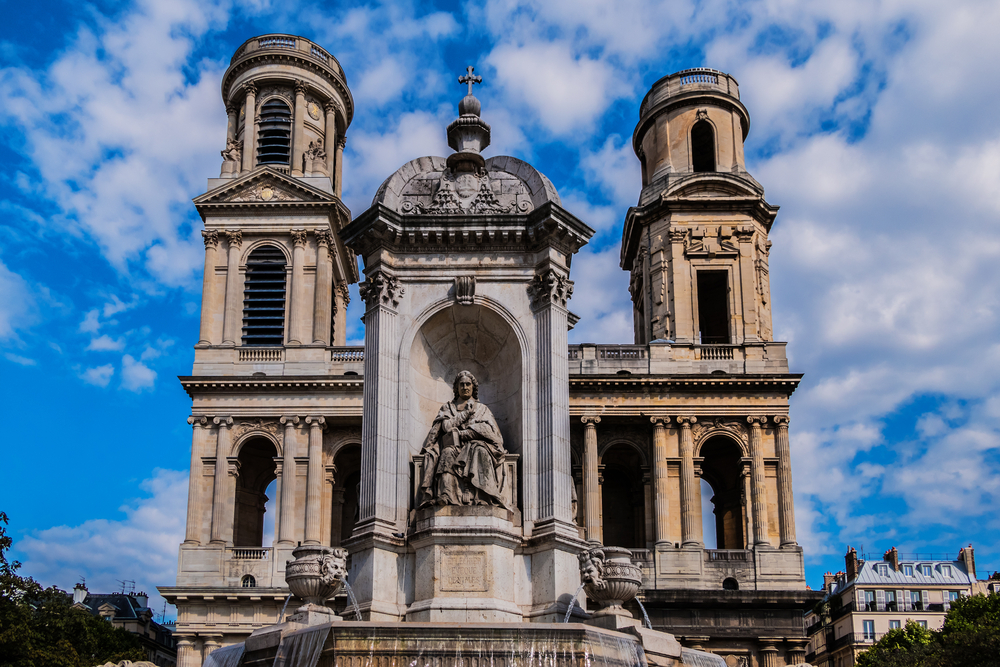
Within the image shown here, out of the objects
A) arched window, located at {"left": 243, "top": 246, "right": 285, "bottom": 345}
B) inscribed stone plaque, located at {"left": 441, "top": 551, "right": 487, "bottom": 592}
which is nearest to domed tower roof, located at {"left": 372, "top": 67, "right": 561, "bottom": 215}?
inscribed stone plaque, located at {"left": 441, "top": 551, "right": 487, "bottom": 592}

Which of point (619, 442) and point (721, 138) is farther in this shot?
point (721, 138)

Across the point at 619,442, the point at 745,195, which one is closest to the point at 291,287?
the point at 619,442

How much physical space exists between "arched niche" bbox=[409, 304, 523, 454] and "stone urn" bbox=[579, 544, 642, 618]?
7.97 feet

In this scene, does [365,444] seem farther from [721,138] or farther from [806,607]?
[721,138]

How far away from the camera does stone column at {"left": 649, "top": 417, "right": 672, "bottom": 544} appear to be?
45.9 m

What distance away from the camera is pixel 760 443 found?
46688 mm

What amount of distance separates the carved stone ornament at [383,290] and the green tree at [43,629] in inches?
935

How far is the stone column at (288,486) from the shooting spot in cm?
4581

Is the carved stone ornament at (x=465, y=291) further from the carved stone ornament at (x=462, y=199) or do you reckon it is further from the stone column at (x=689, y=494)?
the stone column at (x=689, y=494)

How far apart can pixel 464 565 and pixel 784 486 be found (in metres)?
33.5

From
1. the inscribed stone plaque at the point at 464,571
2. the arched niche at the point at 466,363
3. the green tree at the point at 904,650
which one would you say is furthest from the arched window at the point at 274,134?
the inscribed stone plaque at the point at 464,571

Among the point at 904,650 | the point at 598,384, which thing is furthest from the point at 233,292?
the point at 904,650

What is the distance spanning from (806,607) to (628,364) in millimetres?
12349

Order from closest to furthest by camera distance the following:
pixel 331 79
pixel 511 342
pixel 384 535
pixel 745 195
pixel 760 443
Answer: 1. pixel 384 535
2. pixel 511 342
3. pixel 760 443
4. pixel 745 195
5. pixel 331 79
